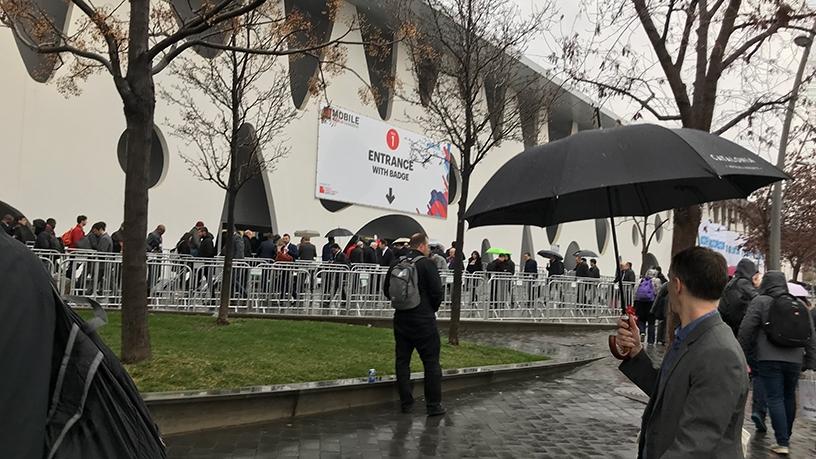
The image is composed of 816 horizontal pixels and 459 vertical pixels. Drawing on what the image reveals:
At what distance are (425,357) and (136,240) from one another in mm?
3417

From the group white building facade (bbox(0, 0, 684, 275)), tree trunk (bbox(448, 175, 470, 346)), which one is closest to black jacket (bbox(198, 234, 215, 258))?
white building facade (bbox(0, 0, 684, 275))

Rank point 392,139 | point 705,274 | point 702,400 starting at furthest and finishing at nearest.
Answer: point 392,139
point 705,274
point 702,400

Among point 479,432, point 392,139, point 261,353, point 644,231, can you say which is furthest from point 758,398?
point 644,231

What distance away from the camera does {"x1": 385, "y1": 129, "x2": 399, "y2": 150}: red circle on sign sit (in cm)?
2850

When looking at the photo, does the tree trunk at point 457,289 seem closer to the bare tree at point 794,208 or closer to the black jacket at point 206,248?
the black jacket at point 206,248

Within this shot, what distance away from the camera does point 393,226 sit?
102 feet

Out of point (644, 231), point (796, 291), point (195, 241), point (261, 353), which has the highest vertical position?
point (644, 231)

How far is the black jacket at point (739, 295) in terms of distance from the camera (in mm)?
8312

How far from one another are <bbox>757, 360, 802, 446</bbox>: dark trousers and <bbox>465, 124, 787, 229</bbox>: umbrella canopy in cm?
300

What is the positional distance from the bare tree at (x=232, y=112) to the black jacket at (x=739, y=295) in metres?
6.60

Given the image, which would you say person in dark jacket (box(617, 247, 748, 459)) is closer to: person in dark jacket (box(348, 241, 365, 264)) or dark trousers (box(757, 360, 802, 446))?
dark trousers (box(757, 360, 802, 446))

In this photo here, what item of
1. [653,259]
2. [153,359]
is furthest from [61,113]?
[653,259]

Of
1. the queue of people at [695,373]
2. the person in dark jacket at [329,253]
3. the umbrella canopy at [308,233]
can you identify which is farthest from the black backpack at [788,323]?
the umbrella canopy at [308,233]

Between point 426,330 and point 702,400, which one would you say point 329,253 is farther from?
point 702,400
